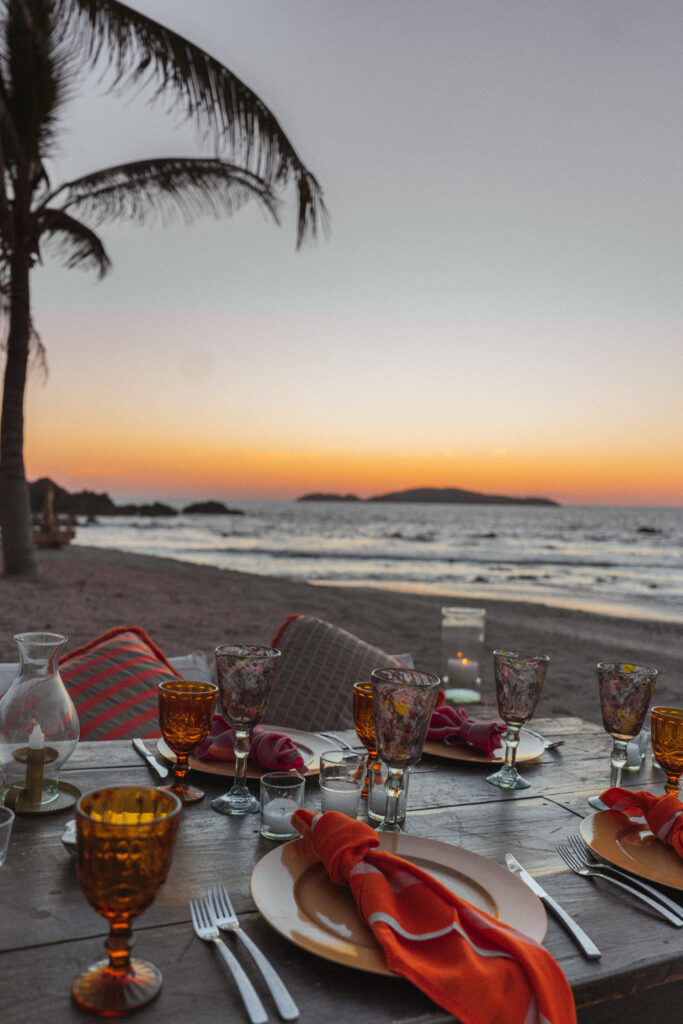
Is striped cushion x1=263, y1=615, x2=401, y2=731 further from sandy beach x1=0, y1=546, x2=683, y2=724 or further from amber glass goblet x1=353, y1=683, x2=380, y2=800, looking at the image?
sandy beach x1=0, y1=546, x2=683, y2=724

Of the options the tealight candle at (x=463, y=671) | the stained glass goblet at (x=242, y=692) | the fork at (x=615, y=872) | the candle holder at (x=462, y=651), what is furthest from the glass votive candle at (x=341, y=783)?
the tealight candle at (x=463, y=671)

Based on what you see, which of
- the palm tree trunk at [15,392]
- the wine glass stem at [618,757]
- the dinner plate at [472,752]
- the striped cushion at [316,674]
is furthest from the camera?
the palm tree trunk at [15,392]

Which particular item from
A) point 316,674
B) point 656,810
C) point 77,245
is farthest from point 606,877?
point 77,245

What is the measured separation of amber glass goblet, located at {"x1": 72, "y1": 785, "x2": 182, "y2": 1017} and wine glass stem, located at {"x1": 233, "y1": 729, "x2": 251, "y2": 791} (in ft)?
1.57

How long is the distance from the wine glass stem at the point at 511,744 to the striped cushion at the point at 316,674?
891 mm

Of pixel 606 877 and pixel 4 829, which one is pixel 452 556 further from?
pixel 4 829

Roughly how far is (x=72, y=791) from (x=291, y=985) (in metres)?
0.63

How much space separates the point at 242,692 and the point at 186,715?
10 cm

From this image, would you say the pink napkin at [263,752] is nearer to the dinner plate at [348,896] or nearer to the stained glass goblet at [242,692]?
the stained glass goblet at [242,692]

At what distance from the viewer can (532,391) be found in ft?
54.9

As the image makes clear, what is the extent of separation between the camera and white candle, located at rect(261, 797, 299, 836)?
1.11 metres

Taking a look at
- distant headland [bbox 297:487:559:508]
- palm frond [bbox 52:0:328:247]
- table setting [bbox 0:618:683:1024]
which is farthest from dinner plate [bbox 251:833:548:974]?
distant headland [bbox 297:487:559:508]

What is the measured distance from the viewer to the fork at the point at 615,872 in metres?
0.98

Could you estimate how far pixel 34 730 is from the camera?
116 cm
